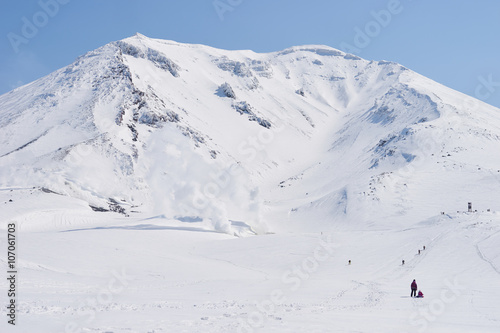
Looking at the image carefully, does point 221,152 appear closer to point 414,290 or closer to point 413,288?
point 414,290

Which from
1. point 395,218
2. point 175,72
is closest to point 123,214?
point 395,218

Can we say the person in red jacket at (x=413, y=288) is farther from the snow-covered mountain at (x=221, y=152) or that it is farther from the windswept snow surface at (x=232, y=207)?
the snow-covered mountain at (x=221, y=152)

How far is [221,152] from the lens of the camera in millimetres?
129500

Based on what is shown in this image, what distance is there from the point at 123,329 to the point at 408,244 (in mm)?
38250

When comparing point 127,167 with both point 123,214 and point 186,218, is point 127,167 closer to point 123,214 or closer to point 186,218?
point 123,214

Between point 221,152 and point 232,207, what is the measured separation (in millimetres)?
53613

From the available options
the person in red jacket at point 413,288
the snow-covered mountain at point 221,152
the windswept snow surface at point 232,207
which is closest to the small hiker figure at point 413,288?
the person in red jacket at point 413,288

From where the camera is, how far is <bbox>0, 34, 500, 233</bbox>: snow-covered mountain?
74250mm

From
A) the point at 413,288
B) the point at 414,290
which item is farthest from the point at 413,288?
the point at 414,290

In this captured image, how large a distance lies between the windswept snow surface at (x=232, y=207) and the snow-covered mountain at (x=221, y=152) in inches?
21.5

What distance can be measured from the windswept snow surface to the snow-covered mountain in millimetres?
546

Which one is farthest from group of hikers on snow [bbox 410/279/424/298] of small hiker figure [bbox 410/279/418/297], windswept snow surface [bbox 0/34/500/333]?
windswept snow surface [bbox 0/34/500/333]

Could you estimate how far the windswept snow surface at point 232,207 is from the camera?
69.6ft

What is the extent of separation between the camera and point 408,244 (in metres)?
46.0
